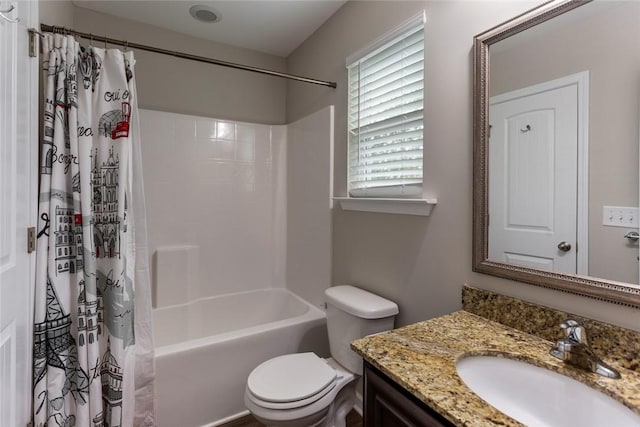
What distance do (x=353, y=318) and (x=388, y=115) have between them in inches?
43.5

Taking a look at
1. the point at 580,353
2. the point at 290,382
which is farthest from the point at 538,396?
the point at 290,382

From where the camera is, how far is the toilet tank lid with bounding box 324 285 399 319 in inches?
61.1

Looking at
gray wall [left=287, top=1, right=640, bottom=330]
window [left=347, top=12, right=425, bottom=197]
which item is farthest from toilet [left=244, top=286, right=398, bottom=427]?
window [left=347, top=12, right=425, bottom=197]

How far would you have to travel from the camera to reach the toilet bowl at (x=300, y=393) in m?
1.33

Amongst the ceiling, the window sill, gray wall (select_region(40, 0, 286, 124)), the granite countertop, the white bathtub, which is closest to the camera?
the granite countertop

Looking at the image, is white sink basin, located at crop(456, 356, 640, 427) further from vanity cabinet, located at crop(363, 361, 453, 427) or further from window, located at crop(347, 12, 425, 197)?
window, located at crop(347, 12, 425, 197)

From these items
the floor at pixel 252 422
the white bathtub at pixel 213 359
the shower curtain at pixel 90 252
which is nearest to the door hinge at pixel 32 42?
the shower curtain at pixel 90 252

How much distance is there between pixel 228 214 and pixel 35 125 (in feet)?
4.96

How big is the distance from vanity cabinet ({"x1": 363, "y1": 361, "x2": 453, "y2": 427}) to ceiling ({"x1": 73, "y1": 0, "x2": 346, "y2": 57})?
217cm

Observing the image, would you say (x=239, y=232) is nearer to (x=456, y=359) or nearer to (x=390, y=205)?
(x=390, y=205)

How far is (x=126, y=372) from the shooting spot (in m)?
1.48

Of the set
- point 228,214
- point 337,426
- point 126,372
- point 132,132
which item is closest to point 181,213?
point 228,214

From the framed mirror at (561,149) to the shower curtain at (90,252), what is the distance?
157 cm

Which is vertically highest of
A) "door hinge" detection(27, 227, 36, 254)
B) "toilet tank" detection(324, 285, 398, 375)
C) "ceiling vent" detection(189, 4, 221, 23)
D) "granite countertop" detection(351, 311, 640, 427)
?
"ceiling vent" detection(189, 4, 221, 23)
